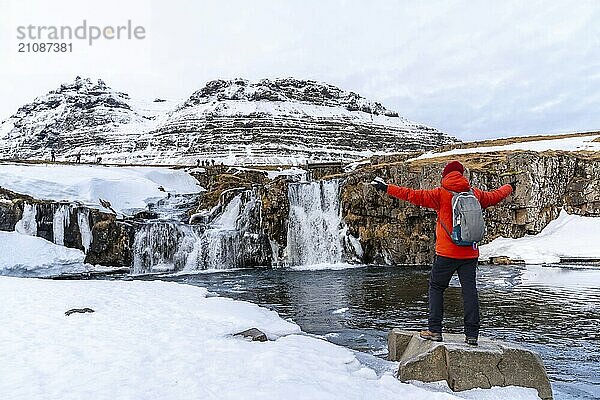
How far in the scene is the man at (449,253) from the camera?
18.9 feet

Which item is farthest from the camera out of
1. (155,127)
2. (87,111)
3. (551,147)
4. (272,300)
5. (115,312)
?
(87,111)

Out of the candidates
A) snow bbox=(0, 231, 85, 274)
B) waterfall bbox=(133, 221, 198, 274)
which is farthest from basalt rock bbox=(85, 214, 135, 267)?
snow bbox=(0, 231, 85, 274)

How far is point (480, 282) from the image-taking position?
18.1m

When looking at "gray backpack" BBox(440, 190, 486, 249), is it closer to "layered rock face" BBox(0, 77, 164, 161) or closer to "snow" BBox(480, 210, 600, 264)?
"snow" BBox(480, 210, 600, 264)

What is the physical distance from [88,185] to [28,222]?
9.05 m

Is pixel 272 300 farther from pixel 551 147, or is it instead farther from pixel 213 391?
pixel 551 147

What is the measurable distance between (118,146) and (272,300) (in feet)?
321

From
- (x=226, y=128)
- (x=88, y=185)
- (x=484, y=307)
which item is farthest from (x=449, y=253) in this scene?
(x=226, y=128)

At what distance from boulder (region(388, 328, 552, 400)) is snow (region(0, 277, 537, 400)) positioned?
15cm

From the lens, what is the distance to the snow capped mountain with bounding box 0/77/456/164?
92.8 meters

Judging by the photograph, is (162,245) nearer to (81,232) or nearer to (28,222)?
(81,232)

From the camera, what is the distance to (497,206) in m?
29.3

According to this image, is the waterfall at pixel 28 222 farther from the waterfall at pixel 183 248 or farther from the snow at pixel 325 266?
the snow at pixel 325 266

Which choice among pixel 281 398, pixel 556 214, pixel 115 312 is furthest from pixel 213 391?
pixel 556 214
